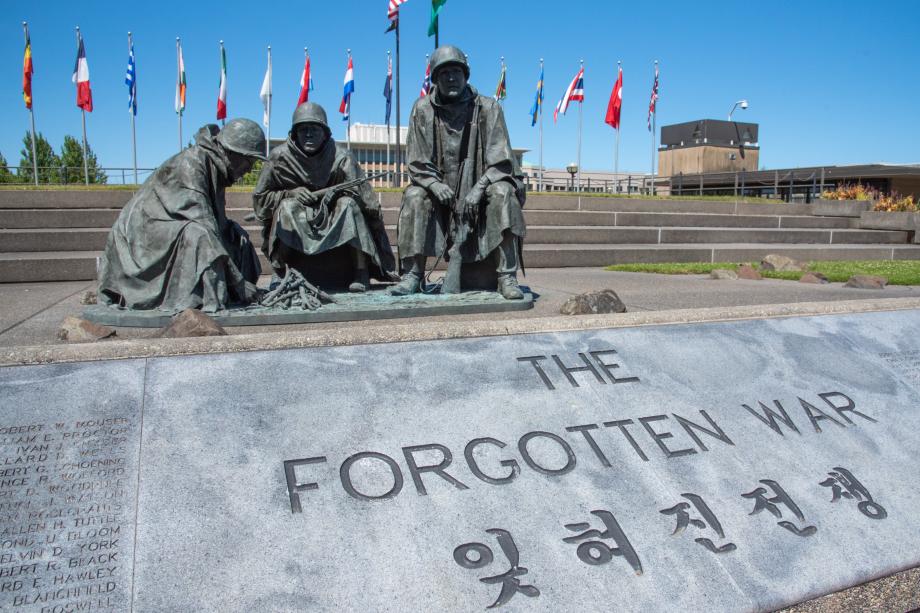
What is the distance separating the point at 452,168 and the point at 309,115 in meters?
1.10

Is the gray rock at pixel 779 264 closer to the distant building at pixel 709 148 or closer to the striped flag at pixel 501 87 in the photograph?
the striped flag at pixel 501 87

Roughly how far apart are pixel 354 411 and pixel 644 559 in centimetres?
112

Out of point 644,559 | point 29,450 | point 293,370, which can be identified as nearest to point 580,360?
point 644,559

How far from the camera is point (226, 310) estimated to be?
435 centimetres

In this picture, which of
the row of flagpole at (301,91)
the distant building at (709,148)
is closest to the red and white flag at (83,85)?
the row of flagpole at (301,91)

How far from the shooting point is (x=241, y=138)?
447 cm

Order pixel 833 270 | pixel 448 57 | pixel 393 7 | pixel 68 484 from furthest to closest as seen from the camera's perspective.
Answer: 1. pixel 393 7
2. pixel 833 270
3. pixel 448 57
4. pixel 68 484

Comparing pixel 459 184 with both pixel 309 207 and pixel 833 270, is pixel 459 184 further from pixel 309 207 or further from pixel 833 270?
pixel 833 270

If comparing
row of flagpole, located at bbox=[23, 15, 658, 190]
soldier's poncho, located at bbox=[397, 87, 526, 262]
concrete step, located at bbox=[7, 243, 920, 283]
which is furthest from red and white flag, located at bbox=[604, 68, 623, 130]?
soldier's poncho, located at bbox=[397, 87, 526, 262]

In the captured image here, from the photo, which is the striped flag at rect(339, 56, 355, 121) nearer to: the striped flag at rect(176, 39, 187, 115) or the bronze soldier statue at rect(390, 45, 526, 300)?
the striped flag at rect(176, 39, 187, 115)

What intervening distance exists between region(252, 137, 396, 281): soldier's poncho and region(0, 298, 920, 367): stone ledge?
204cm

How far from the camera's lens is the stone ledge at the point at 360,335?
104 inches

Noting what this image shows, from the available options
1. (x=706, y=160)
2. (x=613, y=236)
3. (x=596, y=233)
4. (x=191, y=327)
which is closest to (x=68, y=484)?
(x=191, y=327)

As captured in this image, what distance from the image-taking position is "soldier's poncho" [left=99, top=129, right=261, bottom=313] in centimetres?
441
